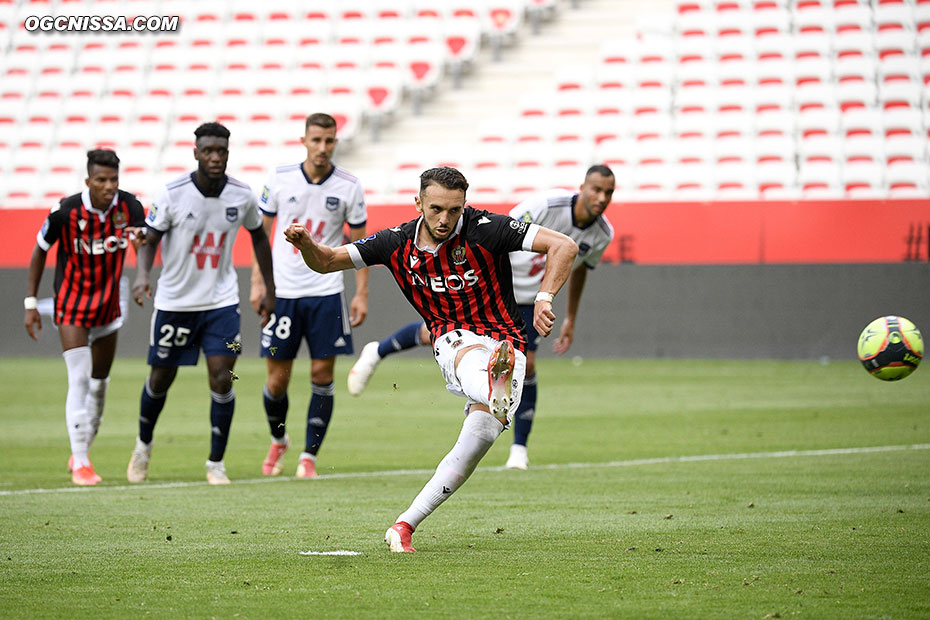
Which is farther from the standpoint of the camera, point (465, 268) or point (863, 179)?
point (863, 179)

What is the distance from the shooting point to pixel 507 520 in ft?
23.9

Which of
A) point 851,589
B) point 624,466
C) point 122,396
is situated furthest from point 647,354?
point 851,589

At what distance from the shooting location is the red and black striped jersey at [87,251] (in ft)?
31.3

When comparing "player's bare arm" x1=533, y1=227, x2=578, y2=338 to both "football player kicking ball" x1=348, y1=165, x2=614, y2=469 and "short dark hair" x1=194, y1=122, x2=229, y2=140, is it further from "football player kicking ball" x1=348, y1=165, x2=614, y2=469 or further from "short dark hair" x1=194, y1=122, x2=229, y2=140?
"football player kicking ball" x1=348, y1=165, x2=614, y2=469

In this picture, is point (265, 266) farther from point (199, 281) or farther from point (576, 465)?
point (576, 465)

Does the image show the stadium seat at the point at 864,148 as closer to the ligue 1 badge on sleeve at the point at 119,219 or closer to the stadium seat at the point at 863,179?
the stadium seat at the point at 863,179

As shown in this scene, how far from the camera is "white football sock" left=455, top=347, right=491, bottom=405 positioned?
6031 millimetres

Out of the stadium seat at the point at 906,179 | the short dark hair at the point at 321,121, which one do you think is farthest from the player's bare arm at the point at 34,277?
the stadium seat at the point at 906,179

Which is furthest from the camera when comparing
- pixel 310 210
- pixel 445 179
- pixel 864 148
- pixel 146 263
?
pixel 864 148

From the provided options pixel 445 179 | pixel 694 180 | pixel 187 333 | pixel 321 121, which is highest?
pixel 694 180

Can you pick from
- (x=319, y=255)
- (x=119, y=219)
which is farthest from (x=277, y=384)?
(x=319, y=255)

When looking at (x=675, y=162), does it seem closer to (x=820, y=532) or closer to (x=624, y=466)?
(x=624, y=466)

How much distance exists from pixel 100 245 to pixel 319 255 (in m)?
3.94

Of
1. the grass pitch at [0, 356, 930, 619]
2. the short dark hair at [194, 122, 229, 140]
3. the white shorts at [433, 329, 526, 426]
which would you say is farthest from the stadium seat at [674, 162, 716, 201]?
the white shorts at [433, 329, 526, 426]
